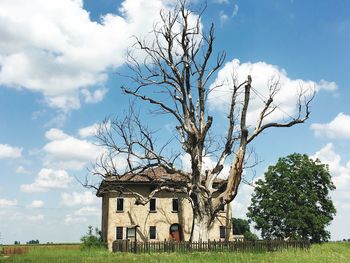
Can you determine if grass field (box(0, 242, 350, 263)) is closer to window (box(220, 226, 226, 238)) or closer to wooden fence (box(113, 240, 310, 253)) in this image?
wooden fence (box(113, 240, 310, 253))

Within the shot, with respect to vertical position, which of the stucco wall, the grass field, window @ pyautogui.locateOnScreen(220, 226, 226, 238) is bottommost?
the grass field

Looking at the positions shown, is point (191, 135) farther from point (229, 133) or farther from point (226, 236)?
point (226, 236)

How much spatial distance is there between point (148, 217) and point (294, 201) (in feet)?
52.7

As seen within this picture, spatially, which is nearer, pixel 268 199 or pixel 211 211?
pixel 211 211

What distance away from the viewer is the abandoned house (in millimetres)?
41062

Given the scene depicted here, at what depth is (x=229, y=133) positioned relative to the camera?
103ft

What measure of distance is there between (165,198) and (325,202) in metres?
17.7

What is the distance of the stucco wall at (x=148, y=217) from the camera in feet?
135

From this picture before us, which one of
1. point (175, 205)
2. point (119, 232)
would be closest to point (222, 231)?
point (175, 205)

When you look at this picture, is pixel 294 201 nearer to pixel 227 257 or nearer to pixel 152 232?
pixel 152 232

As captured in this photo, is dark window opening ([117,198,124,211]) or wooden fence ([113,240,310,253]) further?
dark window opening ([117,198,124,211])

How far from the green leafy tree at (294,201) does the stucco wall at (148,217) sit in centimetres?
677

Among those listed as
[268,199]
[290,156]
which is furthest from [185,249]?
[290,156]

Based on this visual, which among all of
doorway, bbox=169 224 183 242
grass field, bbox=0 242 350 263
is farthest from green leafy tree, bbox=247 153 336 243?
grass field, bbox=0 242 350 263
